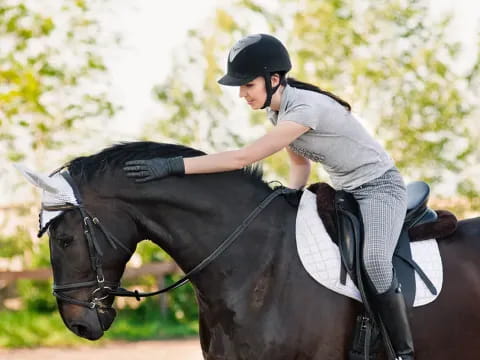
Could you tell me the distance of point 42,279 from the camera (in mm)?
15227

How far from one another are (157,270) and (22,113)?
185 inches

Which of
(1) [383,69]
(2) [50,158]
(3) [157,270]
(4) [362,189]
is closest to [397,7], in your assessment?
(1) [383,69]

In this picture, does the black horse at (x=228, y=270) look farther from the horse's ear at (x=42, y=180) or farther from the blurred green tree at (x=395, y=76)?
the blurred green tree at (x=395, y=76)

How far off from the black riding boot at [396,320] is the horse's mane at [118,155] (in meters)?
1.36

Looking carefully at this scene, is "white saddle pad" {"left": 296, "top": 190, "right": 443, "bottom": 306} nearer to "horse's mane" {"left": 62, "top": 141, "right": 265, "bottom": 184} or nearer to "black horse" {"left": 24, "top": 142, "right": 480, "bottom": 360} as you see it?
"black horse" {"left": 24, "top": 142, "right": 480, "bottom": 360}

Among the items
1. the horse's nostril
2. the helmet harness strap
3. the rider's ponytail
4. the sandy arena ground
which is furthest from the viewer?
the sandy arena ground

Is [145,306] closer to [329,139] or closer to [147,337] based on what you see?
[147,337]

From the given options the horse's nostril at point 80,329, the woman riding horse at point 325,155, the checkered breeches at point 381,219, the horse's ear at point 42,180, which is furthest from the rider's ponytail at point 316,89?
the horse's nostril at point 80,329

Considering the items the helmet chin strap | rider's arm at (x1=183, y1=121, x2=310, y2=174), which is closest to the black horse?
rider's arm at (x1=183, y1=121, x2=310, y2=174)

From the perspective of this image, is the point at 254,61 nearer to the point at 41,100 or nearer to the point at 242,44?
the point at 242,44

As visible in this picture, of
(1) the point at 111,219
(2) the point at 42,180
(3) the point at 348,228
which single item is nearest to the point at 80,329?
(1) the point at 111,219

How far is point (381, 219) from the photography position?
4078mm

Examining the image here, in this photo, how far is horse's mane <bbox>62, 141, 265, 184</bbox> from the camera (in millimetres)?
4027

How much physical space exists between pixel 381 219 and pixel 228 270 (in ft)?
3.06
